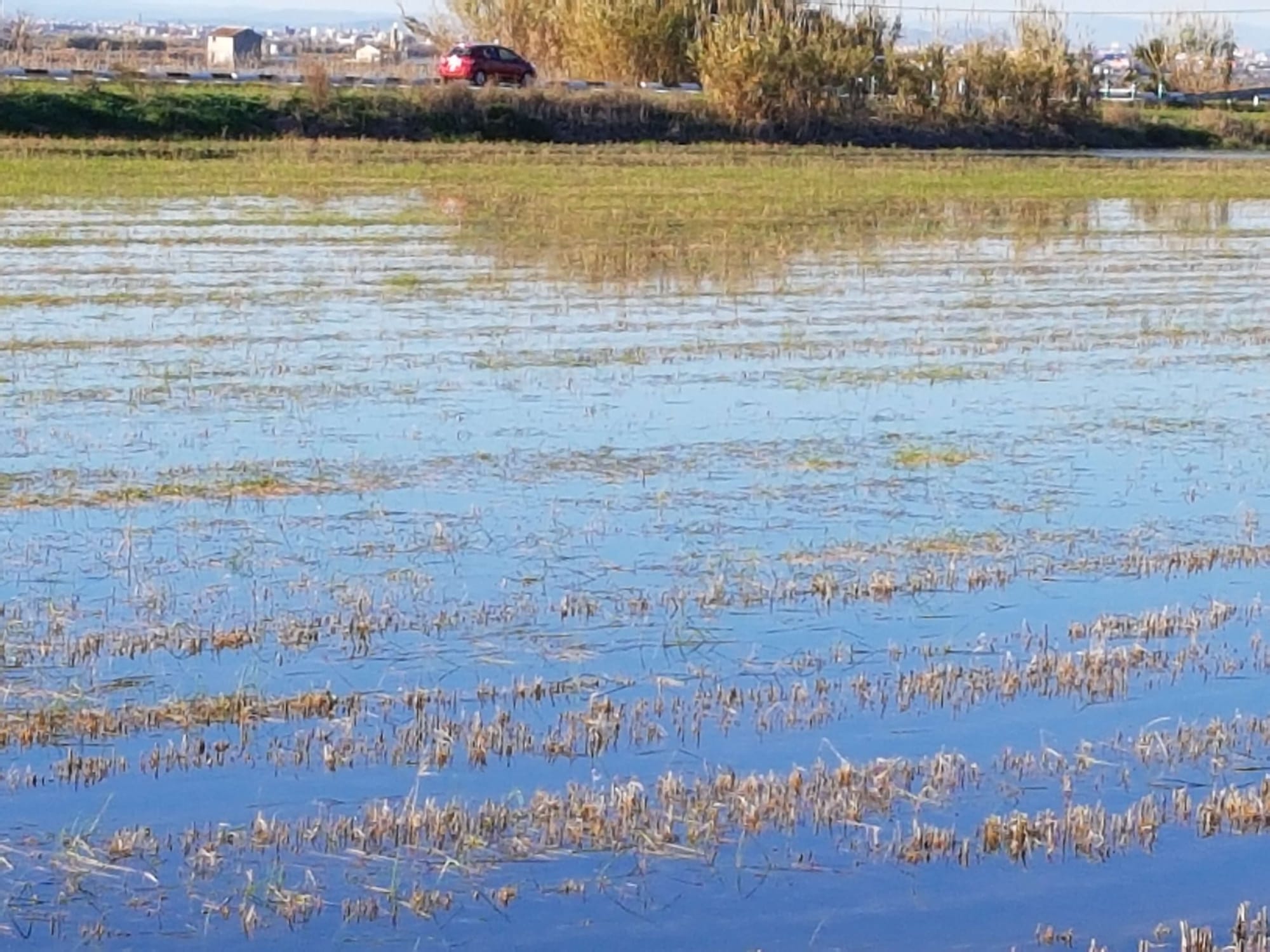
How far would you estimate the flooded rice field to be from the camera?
5914mm

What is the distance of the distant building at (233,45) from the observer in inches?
3255

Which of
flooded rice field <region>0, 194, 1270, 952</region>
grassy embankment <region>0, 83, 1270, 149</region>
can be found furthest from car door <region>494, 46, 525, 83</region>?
flooded rice field <region>0, 194, 1270, 952</region>

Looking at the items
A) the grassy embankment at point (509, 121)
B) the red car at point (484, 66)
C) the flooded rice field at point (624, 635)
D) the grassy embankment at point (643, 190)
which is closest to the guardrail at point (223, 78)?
the red car at point (484, 66)

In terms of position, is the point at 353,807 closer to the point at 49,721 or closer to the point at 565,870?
the point at 565,870

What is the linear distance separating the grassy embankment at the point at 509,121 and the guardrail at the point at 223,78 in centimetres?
166

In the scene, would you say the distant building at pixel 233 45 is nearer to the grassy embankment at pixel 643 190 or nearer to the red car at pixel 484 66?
the red car at pixel 484 66

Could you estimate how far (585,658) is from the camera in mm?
8141

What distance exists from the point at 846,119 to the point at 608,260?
28144 mm

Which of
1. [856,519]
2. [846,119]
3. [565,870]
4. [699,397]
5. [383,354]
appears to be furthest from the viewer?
[846,119]

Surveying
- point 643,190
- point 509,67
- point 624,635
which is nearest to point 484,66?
point 509,67

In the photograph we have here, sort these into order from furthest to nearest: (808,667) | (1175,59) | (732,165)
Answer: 1. (1175,59)
2. (732,165)
3. (808,667)

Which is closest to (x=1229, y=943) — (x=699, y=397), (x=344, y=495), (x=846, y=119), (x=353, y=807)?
(x=353, y=807)

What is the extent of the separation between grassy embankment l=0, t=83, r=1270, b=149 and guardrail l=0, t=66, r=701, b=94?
1.66 metres

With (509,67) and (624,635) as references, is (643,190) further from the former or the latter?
(624,635)
